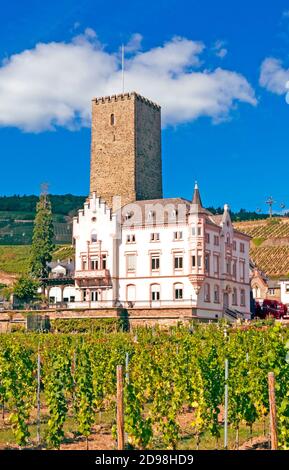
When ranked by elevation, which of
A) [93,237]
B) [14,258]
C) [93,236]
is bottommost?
[93,237]

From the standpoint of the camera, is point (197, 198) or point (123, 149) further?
point (123, 149)

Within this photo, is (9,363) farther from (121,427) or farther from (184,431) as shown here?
(121,427)

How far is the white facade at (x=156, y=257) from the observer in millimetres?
68438

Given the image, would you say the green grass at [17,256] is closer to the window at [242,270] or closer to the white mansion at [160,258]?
the white mansion at [160,258]

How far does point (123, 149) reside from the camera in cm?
8469

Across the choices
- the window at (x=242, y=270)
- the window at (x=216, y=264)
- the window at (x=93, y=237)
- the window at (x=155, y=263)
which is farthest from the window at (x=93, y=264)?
the window at (x=242, y=270)

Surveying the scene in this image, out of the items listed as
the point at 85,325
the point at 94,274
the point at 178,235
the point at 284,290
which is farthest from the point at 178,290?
the point at 284,290

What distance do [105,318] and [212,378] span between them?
40767mm

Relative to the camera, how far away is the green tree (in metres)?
76.3

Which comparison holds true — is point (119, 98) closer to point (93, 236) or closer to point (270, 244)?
point (93, 236)

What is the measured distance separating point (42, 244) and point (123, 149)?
13457 mm

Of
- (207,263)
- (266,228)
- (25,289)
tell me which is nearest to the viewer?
(207,263)

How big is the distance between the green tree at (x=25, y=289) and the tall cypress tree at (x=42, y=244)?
2.76 meters

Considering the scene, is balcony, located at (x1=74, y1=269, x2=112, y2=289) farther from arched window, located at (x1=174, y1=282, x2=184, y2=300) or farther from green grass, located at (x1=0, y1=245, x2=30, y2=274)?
green grass, located at (x1=0, y1=245, x2=30, y2=274)
